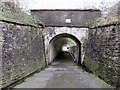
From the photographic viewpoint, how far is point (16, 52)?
6.34m

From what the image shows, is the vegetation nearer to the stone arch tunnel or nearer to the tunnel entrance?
the stone arch tunnel

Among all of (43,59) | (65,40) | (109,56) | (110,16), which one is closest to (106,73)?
(109,56)

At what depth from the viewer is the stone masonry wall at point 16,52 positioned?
547 cm

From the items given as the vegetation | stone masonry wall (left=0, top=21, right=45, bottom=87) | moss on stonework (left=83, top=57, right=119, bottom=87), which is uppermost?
the vegetation

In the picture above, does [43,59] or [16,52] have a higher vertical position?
[16,52]

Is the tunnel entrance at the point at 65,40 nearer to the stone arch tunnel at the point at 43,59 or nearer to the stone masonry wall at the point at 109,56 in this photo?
A: the stone arch tunnel at the point at 43,59

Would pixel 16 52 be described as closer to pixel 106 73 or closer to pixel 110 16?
pixel 106 73

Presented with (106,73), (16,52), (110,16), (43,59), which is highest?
(110,16)

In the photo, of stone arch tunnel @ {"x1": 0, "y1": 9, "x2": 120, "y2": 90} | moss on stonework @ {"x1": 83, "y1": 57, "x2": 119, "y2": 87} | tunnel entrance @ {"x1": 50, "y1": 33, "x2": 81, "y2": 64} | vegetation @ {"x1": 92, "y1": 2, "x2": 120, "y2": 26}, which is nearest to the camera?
moss on stonework @ {"x1": 83, "y1": 57, "x2": 119, "y2": 87}

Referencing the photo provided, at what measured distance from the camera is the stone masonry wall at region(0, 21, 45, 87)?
17.9ft

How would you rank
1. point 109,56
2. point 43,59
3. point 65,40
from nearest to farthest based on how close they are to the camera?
point 109,56 < point 43,59 < point 65,40

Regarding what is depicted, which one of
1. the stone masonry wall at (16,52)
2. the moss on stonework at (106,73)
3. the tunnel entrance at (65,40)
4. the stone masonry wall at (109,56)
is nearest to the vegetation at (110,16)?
the stone masonry wall at (109,56)

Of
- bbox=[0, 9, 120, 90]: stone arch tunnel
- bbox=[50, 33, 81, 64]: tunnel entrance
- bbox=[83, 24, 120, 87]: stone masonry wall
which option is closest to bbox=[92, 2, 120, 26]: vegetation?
bbox=[0, 9, 120, 90]: stone arch tunnel

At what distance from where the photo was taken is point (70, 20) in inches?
440
